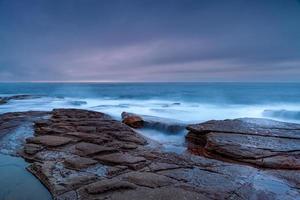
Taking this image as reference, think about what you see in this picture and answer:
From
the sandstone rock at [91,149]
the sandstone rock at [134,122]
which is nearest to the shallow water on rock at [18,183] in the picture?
the sandstone rock at [91,149]

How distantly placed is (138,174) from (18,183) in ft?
7.25

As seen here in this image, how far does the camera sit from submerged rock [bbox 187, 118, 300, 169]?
5598mm

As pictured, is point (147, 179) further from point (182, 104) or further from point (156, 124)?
point (182, 104)

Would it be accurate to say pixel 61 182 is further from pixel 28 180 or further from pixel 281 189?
pixel 281 189

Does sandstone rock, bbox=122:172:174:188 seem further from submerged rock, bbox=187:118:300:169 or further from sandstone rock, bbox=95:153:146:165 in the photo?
submerged rock, bbox=187:118:300:169

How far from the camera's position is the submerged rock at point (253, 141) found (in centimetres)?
560

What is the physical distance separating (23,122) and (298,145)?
31.9 feet

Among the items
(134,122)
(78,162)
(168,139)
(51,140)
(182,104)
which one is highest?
(182,104)

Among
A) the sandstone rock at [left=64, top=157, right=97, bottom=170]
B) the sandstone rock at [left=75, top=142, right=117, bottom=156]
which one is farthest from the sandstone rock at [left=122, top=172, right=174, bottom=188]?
the sandstone rock at [left=75, top=142, right=117, bottom=156]

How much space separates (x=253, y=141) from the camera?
21.8 ft

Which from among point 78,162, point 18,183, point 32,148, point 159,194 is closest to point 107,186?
point 159,194

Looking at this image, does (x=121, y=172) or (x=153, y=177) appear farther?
(x=121, y=172)

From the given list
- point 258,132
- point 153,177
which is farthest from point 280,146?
point 153,177

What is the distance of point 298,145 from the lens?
20.7 feet
